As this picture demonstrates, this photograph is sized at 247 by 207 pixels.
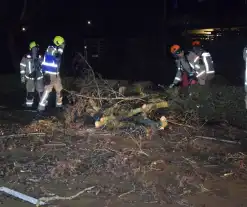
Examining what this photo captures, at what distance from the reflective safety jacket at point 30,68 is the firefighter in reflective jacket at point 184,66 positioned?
3.04 metres

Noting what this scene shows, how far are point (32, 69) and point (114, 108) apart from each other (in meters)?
2.83

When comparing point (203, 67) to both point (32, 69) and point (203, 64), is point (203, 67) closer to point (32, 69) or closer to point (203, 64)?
point (203, 64)

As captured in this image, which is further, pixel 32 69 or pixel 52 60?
pixel 32 69

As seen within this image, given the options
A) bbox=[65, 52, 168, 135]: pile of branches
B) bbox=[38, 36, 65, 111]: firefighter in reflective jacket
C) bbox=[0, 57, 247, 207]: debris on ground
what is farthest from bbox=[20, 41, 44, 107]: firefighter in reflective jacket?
bbox=[65, 52, 168, 135]: pile of branches

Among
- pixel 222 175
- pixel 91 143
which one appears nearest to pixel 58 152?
pixel 91 143

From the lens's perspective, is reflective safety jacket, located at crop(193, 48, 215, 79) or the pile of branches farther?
reflective safety jacket, located at crop(193, 48, 215, 79)

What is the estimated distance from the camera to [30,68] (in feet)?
30.7

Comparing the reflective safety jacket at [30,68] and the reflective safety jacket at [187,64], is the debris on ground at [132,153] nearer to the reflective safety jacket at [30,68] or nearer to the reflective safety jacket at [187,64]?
the reflective safety jacket at [187,64]

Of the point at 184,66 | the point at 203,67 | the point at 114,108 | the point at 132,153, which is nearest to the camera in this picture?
→ the point at 132,153

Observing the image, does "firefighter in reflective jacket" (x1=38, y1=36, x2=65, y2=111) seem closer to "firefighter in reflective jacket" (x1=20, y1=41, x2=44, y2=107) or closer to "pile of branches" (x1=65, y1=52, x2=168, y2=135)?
"firefighter in reflective jacket" (x1=20, y1=41, x2=44, y2=107)

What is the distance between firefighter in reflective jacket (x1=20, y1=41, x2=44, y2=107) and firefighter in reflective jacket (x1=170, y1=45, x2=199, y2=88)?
3.04 m

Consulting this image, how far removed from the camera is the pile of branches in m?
7.11

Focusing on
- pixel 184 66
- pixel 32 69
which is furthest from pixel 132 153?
pixel 32 69

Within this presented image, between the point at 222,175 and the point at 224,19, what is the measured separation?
1140 cm
